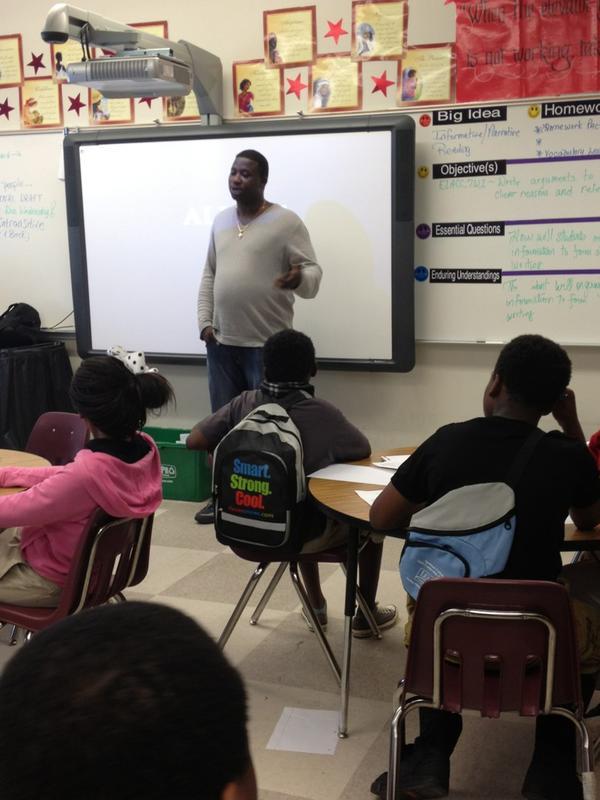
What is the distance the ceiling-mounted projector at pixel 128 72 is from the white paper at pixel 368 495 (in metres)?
2.33

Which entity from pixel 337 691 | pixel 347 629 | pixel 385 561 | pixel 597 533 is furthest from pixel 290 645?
pixel 597 533

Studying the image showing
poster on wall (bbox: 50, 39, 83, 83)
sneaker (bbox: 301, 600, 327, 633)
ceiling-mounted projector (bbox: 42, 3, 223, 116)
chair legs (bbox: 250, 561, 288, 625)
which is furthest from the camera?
poster on wall (bbox: 50, 39, 83, 83)

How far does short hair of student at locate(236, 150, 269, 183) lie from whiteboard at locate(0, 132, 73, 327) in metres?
1.44

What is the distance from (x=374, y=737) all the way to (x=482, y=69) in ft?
10.2

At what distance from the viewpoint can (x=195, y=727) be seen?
1.88ft

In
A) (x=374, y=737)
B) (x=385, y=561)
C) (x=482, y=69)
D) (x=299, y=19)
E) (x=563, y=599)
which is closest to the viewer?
(x=563, y=599)

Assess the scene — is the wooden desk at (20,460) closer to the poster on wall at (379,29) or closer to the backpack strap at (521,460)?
the backpack strap at (521,460)

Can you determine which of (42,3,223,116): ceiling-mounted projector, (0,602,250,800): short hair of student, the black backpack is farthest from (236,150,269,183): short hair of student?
(0,602,250,800): short hair of student

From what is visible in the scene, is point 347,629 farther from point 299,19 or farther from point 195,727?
point 299,19

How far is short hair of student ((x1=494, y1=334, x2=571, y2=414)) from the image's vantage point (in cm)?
190

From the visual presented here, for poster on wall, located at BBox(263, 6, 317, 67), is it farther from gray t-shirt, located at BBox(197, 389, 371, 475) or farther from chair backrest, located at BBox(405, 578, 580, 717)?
chair backrest, located at BBox(405, 578, 580, 717)

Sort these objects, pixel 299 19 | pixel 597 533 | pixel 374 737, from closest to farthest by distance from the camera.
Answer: pixel 597 533, pixel 374 737, pixel 299 19

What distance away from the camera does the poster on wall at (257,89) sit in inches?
176

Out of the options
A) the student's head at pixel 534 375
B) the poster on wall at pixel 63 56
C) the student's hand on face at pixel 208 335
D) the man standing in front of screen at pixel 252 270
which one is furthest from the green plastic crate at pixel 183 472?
the student's head at pixel 534 375
